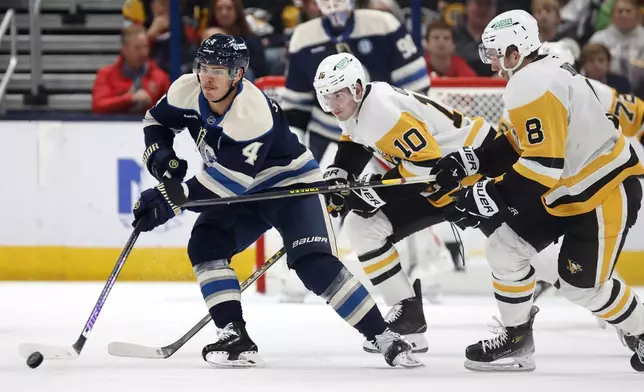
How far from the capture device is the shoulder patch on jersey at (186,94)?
3744 millimetres

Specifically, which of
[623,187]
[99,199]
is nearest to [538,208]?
[623,187]

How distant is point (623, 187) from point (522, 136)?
0.38 meters

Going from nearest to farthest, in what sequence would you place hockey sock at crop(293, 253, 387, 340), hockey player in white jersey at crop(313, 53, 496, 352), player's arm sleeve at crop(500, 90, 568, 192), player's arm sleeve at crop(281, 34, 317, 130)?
1. player's arm sleeve at crop(500, 90, 568, 192)
2. hockey sock at crop(293, 253, 387, 340)
3. hockey player in white jersey at crop(313, 53, 496, 352)
4. player's arm sleeve at crop(281, 34, 317, 130)

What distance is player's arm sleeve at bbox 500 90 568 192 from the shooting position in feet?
11.0

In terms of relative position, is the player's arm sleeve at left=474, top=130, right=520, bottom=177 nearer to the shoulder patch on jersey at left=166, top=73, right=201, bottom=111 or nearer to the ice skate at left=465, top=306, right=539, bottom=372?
the ice skate at left=465, top=306, right=539, bottom=372

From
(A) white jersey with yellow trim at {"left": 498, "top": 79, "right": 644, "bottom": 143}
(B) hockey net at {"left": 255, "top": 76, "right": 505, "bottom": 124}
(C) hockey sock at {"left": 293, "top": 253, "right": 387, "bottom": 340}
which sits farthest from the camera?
(B) hockey net at {"left": 255, "top": 76, "right": 505, "bottom": 124}

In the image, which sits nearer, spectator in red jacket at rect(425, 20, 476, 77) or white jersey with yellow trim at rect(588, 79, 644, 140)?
white jersey with yellow trim at rect(588, 79, 644, 140)

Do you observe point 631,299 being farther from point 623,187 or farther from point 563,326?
point 563,326

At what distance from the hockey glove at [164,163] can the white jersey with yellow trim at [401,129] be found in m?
0.59

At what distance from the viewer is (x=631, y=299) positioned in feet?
11.7

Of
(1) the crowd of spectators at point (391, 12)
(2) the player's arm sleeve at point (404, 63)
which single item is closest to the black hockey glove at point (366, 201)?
(2) the player's arm sleeve at point (404, 63)

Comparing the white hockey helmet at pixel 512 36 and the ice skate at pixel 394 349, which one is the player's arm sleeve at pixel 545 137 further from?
the ice skate at pixel 394 349

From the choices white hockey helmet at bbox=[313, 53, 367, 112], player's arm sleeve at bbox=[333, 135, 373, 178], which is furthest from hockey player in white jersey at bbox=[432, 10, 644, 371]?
player's arm sleeve at bbox=[333, 135, 373, 178]

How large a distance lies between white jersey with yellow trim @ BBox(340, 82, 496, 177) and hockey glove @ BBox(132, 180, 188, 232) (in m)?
0.69
